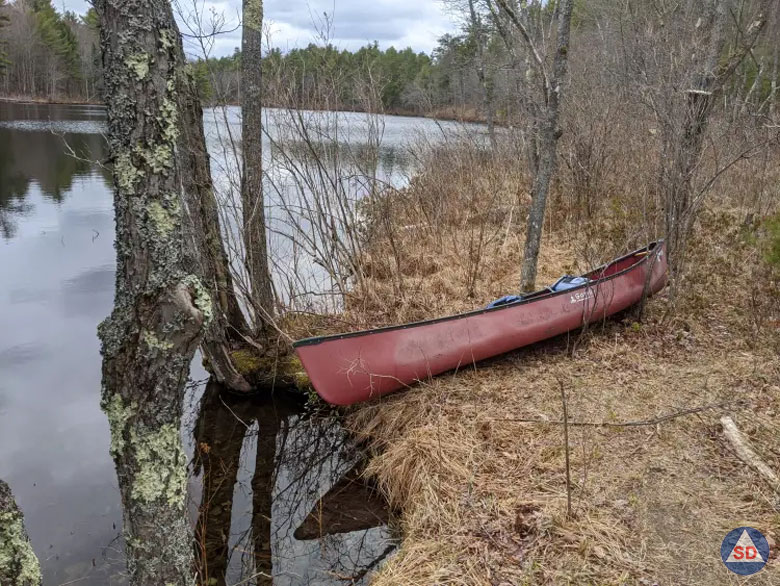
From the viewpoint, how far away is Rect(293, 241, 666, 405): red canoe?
14.0 feet

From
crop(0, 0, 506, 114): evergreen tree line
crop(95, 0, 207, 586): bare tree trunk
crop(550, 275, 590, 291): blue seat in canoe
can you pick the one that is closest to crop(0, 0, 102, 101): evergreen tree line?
crop(0, 0, 506, 114): evergreen tree line

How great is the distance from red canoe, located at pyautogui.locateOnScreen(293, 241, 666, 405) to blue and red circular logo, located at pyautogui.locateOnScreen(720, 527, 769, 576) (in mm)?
2256

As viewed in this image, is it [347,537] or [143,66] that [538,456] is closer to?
[347,537]

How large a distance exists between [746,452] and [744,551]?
0.82m

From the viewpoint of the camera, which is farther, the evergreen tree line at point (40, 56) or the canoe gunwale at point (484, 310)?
the evergreen tree line at point (40, 56)

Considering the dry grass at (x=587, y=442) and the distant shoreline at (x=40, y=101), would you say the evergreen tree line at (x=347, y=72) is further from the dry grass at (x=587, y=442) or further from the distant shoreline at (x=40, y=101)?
the dry grass at (x=587, y=442)

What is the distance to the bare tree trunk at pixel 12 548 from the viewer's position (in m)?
1.84

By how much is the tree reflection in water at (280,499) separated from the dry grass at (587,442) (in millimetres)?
282

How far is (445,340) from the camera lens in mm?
4641

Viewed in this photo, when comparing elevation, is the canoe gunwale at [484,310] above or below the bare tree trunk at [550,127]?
below

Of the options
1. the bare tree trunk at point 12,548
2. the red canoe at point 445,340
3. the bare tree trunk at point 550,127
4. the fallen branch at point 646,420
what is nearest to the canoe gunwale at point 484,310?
the red canoe at point 445,340

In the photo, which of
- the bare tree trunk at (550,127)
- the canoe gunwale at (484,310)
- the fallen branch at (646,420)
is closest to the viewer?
the fallen branch at (646,420)

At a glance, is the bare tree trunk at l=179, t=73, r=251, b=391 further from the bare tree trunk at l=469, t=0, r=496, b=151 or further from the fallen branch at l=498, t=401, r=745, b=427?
the bare tree trunk at l=469, t=0, r=496, b=151

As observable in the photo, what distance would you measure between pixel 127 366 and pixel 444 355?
123 inches
